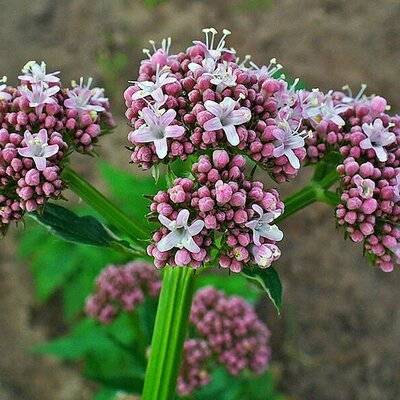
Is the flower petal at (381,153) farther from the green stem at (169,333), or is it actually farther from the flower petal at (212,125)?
the green stem at (169,333)

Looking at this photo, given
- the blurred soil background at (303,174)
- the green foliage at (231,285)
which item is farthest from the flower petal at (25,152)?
the blurred soil background at (303,174)

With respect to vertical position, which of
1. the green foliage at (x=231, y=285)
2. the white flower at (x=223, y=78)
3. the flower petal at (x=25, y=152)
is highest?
the green foliage at (x=231, y=285)

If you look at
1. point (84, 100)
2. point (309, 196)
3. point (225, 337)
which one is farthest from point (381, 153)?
point (225, 337)

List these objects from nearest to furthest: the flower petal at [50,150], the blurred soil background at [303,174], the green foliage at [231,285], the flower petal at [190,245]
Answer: the flower petal at [190,245]
the flower petal at [50,150]
the green foliage at [231,285]
the blurred soil background at [303,174]

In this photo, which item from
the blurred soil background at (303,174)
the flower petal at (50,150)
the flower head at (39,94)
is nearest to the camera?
the flower petal at (50,150)

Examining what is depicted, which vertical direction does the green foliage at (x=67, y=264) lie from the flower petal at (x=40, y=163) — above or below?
above

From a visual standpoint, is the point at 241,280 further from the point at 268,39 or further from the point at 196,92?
the point at 268,39
